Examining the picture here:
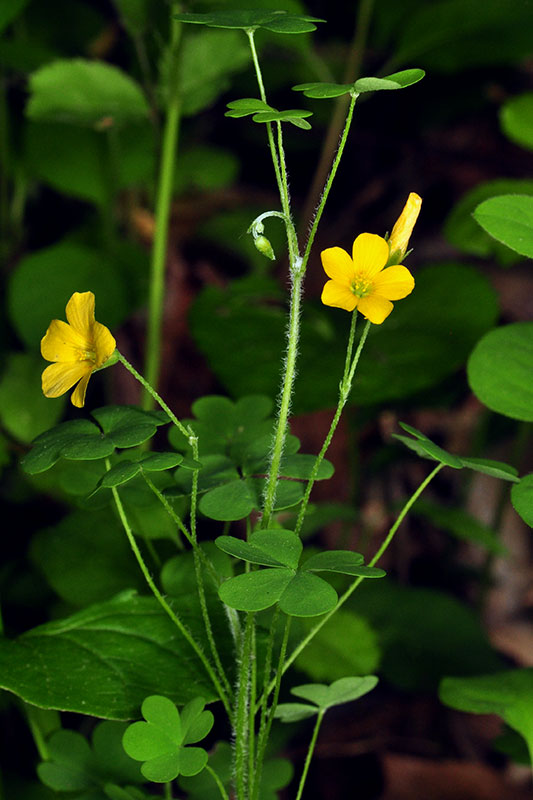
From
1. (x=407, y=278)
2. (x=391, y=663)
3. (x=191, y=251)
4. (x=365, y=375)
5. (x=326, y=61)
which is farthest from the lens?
(x=191, y=251)

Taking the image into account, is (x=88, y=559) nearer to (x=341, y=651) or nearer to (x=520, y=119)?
(x=341, y=651)

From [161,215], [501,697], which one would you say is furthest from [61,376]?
[161,215]

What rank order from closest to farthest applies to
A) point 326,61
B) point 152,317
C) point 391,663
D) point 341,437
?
point 152,317, point 391,663, point 341,437, point 326,61

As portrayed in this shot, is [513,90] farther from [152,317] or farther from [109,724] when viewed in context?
[109,724]

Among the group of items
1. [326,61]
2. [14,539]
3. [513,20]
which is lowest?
[14,539]

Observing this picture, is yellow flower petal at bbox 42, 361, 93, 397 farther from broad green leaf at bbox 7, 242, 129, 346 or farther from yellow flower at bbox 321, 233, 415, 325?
broad green leaf at bbox 7, 242, 129, 346

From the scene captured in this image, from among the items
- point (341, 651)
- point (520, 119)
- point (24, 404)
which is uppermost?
point (520, 119)

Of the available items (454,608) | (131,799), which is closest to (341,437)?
(454,608)
